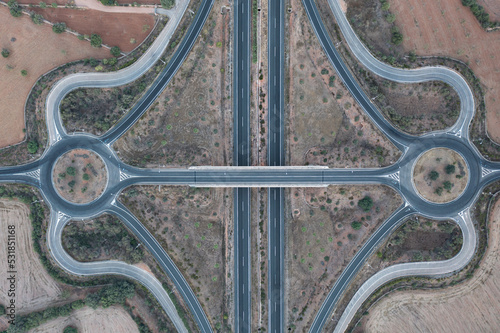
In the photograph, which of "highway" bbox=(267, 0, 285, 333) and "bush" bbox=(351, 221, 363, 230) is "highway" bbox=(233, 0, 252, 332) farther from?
"bush" bbox=(351, 221, 363, 230)

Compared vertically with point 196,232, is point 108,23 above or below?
above

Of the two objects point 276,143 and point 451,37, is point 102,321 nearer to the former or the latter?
point 276,143

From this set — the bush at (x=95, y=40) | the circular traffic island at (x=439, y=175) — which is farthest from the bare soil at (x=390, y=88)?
the bush at (x=95, y=40)

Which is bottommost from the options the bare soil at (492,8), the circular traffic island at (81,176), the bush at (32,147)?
the circular traffic island at (81,176)

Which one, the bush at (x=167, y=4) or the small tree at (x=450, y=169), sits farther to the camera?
the bush at (x=167, y=4)

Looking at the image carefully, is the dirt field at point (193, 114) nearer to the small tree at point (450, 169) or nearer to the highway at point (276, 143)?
the highway at point (276, 143)

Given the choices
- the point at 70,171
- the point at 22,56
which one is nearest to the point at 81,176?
the point at 70,171

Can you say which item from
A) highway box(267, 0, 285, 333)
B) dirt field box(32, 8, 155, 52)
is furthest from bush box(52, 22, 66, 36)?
highway box(267, 0, 285, 333)
